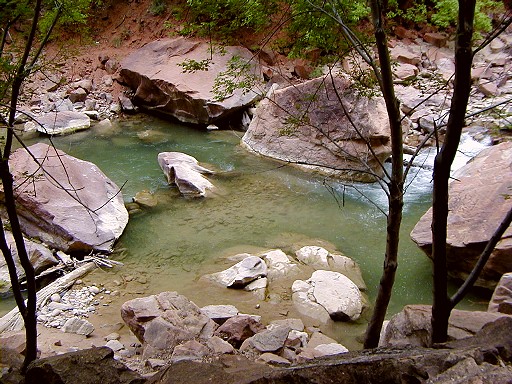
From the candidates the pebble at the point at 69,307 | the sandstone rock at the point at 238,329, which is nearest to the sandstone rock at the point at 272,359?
the sandstone rock at the point at 238,329

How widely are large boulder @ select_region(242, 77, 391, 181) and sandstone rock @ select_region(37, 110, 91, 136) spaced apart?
4.65 meters

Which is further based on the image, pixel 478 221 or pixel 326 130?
pixel 326 130

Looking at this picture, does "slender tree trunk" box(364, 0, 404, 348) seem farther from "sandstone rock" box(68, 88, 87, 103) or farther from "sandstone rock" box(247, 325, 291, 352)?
"sandstone rock" box(68, 88, 87, 103)

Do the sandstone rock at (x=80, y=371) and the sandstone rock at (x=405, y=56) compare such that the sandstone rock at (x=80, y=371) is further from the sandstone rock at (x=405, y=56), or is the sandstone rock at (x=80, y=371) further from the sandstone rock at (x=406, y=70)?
the sandstone rock at (x=405, y=56)

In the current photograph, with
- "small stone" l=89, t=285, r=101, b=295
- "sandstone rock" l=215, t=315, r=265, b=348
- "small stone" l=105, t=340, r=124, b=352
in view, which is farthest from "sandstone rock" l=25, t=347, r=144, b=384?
"small stone" l=89, t=285, r=101, b=295

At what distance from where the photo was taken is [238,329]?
13.7ft

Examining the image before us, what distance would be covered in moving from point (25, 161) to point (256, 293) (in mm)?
4154

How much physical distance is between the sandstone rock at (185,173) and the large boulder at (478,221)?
3.81 metres

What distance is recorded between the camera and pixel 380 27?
229cm

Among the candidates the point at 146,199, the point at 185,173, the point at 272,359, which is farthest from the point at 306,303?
the point at 185,173

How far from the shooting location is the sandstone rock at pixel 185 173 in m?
7.83

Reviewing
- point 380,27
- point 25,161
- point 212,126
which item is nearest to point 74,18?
point 380,27

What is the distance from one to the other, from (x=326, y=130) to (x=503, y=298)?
5443mm

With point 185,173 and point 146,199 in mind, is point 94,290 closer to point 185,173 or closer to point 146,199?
point 146,199
